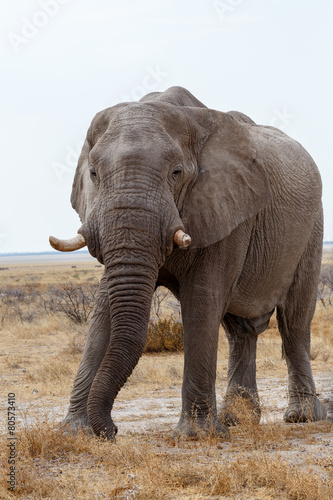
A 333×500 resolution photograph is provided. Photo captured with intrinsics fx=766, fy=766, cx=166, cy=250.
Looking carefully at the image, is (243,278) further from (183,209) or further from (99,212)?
(99,212)

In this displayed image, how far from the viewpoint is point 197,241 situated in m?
6.19

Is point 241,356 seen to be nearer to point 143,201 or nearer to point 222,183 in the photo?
point 222,183

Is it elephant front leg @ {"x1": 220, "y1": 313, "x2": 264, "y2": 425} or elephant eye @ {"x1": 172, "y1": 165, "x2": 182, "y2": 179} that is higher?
elephant eye @ {"x1": 172, "y1": 165, "x2": 182, "y2": 179}

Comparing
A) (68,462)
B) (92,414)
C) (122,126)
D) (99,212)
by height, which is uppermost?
(122,126)

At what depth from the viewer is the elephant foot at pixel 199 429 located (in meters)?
6.32

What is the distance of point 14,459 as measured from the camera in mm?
5348

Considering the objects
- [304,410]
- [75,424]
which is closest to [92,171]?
[75,424]

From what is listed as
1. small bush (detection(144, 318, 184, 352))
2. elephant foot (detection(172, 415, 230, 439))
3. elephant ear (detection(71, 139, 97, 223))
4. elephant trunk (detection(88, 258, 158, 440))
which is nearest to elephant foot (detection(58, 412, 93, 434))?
elephant foot (detection(172, 415, 230, 439))

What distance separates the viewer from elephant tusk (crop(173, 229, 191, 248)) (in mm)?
5582

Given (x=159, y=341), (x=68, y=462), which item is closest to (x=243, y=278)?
(x=68, y=462)

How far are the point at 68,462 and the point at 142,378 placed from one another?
519cm

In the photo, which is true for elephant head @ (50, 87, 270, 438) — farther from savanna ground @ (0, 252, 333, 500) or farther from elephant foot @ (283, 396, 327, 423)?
elephant foot @ (283, 396, 327, 423)

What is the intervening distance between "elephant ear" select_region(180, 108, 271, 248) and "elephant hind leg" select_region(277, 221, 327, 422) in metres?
1.80

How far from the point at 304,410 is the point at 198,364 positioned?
223cm
